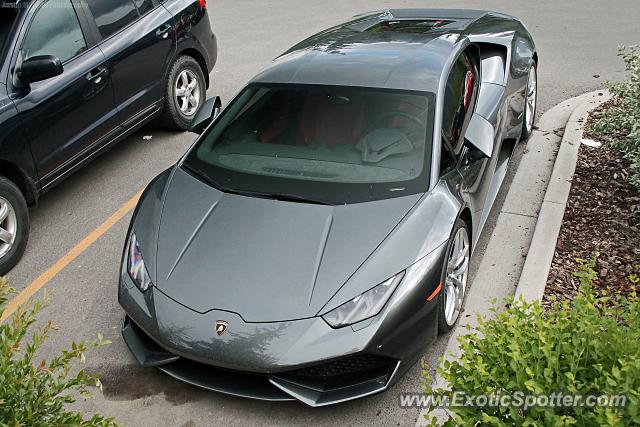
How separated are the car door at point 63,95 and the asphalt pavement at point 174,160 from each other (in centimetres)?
51

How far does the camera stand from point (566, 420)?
2336 millimetres

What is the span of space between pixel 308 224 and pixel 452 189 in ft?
3.09

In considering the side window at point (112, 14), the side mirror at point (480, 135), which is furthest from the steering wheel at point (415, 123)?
the side window at point (112, 14)

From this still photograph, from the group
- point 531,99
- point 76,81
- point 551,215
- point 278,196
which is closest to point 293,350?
point 278,196

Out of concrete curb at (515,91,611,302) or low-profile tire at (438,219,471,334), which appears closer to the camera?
low-profile tire at (438,219,471,334)

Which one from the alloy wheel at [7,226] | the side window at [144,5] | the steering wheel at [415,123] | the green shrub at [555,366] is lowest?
the alloy wheel at [7,226]

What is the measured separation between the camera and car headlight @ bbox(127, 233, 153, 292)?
413 cm

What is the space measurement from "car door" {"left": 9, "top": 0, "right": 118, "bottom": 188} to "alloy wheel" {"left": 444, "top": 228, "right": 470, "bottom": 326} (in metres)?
3.42

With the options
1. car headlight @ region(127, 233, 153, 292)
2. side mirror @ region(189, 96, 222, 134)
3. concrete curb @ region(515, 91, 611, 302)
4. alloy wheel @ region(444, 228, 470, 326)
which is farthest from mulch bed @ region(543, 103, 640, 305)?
side mirror @ region(189, 96, 222, 134)

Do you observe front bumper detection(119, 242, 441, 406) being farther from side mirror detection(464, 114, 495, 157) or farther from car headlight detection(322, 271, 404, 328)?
side mirror detection(464, 114, 495, 157)

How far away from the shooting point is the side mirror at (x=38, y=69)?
553 cm

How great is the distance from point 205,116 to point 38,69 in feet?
4.45

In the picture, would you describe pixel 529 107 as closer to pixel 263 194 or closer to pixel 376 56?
pixel 376 56

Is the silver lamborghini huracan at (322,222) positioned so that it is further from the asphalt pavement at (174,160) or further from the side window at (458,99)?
the asphalt pavement at (174,160)
